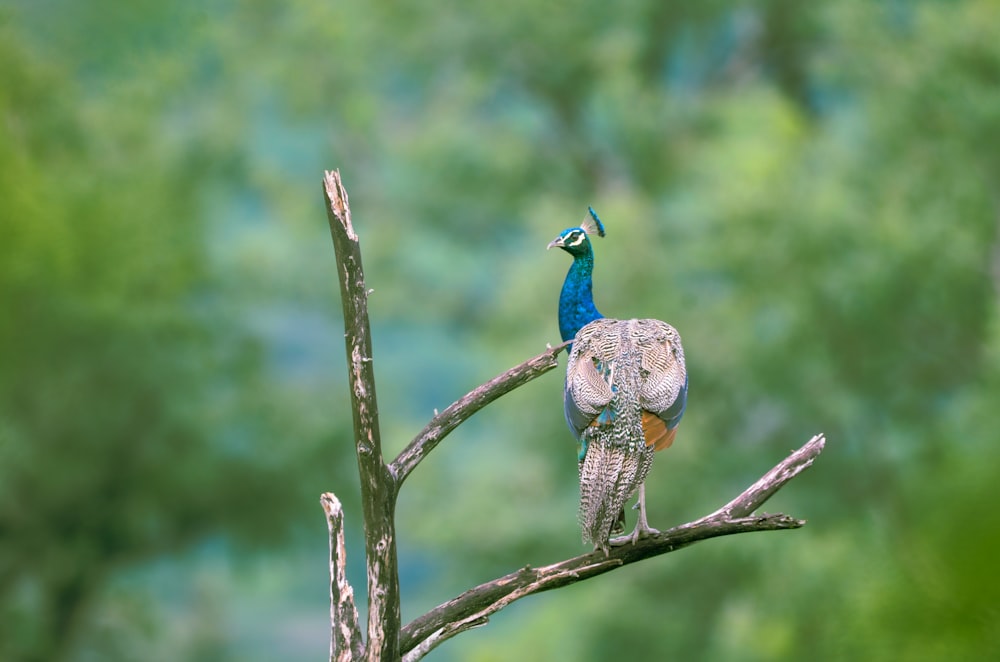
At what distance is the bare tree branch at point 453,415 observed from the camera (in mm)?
3734

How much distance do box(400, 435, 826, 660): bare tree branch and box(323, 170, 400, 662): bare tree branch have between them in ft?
0.35

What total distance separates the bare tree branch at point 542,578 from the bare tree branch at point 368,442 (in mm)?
105

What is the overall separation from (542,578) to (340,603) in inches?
22.5

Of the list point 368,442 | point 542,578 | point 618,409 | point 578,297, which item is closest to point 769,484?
point 618,409

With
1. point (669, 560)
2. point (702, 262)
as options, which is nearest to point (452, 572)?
point (669, 560)

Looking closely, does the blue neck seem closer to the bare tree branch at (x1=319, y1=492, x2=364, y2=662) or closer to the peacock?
the peacock

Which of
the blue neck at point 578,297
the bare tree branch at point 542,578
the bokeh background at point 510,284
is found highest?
the bokeh background at point 510,284

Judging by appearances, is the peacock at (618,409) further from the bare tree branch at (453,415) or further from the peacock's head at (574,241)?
the peacock's head at (574,241)

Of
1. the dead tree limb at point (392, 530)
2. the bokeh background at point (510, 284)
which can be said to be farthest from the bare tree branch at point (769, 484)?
the bokeh background at point (510, 284)

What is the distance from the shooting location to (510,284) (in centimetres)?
1409

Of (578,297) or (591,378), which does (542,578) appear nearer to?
(591,378)

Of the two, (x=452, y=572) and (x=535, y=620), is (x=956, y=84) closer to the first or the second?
(x=452, y=572)

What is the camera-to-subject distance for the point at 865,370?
11.1 m

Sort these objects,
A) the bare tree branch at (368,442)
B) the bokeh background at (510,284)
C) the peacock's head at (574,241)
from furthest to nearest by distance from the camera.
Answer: the bokeh background at (510,284) → the peacock's head at (574,241) → the bare tree branch at (368,442)
